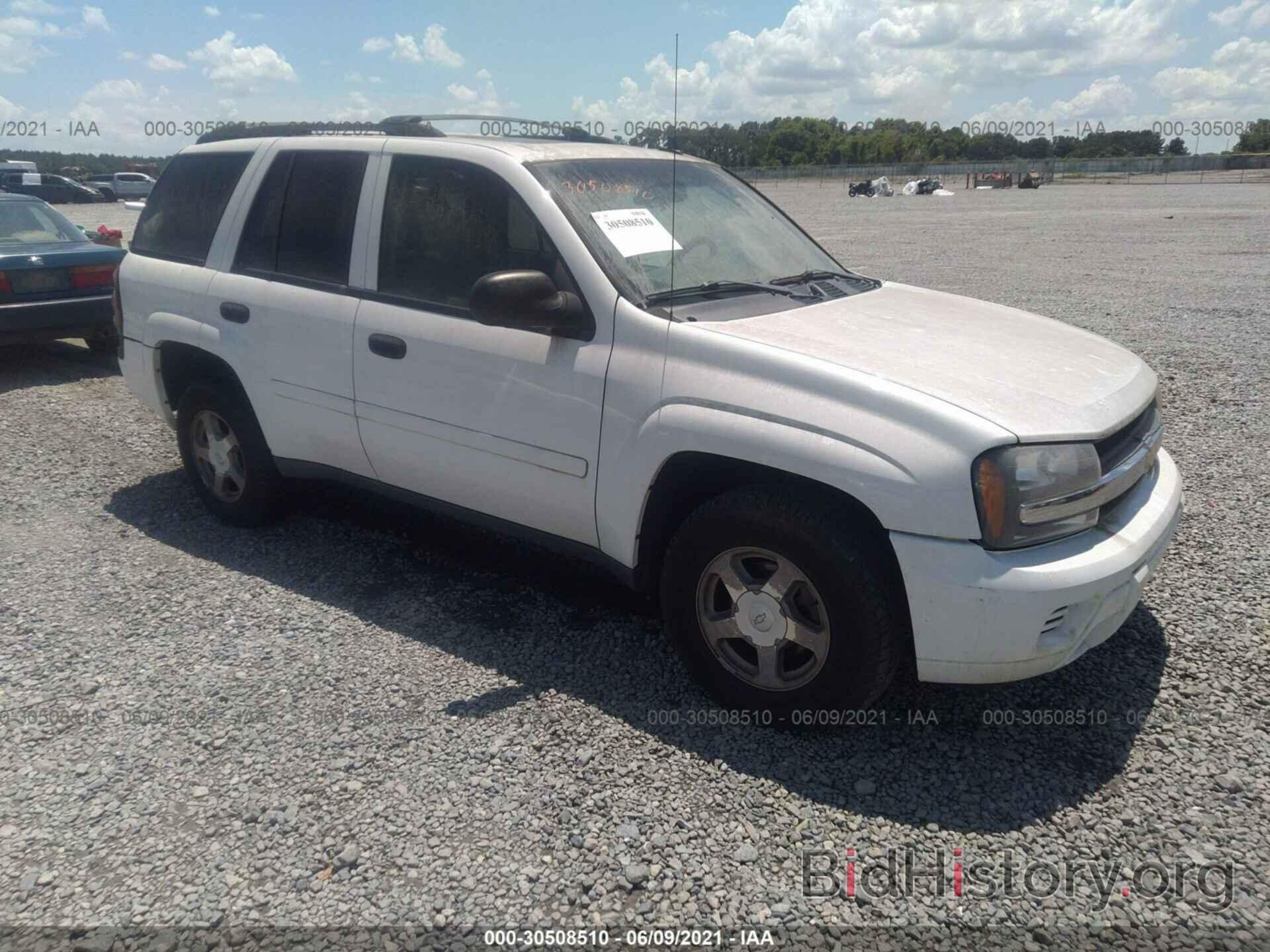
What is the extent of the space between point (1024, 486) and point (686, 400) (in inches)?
41.9

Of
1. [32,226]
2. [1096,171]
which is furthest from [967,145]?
[32,226]

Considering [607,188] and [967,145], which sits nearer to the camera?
[607,188]

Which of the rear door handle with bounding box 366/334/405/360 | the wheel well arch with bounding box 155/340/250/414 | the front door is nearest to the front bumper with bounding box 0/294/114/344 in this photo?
the wheel well arch with bounding box 155/340/250/414

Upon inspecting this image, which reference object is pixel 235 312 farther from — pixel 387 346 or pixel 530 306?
pixel 530 306

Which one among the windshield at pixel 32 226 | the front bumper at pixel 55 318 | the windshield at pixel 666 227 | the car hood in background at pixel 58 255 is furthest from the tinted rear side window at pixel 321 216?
the windshield at pixel 32 226

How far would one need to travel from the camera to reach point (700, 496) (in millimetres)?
3381

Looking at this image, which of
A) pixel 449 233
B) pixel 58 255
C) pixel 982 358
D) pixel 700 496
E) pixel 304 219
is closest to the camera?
pixel 982 358

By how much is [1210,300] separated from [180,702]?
12.1 m

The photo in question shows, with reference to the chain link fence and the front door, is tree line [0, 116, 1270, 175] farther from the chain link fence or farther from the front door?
the front door

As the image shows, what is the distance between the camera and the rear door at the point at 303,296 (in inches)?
164

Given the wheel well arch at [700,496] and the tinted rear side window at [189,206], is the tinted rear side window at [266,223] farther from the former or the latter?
the wheel well arch at [700,496]

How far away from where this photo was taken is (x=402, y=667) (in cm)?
368

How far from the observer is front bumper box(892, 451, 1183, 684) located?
8.87 ft

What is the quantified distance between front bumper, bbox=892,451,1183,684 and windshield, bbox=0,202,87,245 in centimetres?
904
